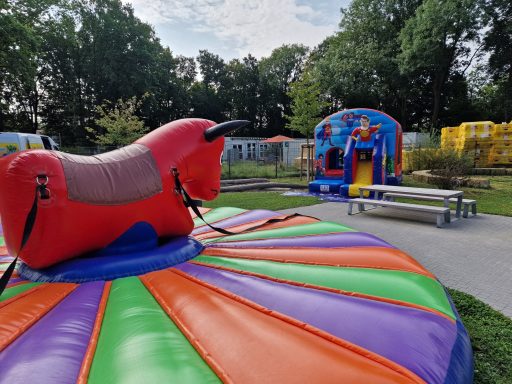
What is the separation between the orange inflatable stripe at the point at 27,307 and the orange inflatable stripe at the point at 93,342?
0.24 meters

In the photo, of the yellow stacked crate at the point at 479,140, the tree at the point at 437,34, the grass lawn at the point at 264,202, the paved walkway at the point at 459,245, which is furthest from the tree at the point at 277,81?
the paved walkway at the point at 459,245

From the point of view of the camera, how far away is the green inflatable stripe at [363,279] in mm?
2070

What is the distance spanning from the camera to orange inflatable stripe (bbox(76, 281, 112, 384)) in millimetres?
1307

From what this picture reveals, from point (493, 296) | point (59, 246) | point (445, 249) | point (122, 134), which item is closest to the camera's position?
point (59, 246)

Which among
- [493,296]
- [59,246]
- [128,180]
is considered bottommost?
[493,296]

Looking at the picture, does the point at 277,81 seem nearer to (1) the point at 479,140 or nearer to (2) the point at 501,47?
(2) the point at 501,47

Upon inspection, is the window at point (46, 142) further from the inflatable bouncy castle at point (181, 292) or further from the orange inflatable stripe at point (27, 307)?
the orange inflatable stripe at point (27, 307)

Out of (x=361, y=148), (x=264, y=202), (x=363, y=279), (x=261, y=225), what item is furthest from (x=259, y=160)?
(x=363, y=279)

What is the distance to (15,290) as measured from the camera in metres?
2.04

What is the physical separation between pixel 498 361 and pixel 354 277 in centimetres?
108

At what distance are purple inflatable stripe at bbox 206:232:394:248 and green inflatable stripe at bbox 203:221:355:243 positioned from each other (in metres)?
0.12

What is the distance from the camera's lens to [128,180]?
8.23 ft

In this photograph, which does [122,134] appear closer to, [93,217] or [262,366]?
[93,217]

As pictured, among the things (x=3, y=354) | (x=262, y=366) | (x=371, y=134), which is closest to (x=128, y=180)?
(x=3, y=354)
